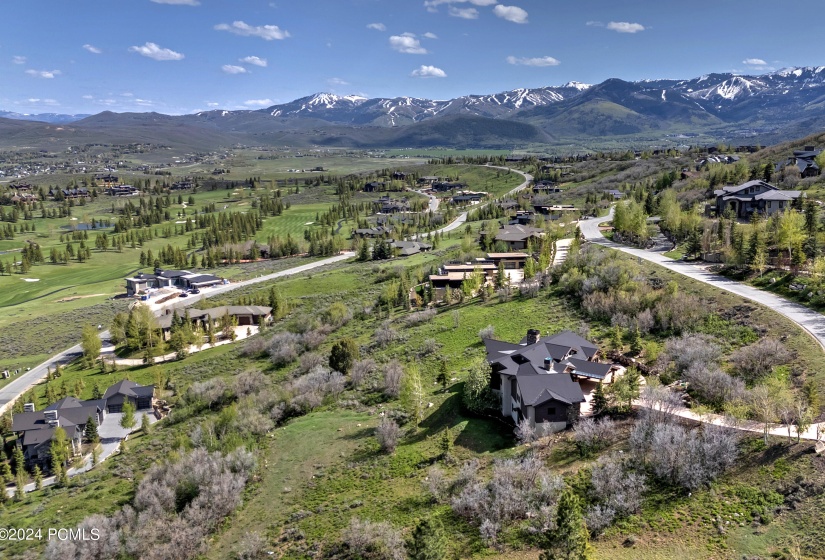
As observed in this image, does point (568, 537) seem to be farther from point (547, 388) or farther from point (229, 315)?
point (229, 315)

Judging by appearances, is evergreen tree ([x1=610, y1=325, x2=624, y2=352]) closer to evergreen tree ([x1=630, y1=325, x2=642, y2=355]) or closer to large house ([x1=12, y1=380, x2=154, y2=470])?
evergreen tree ([x1=630, y1=325, x2=642, y2=355])

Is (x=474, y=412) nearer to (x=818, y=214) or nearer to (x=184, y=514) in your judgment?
(x=184, y=514)

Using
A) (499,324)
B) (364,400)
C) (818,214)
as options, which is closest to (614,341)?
(499,324)

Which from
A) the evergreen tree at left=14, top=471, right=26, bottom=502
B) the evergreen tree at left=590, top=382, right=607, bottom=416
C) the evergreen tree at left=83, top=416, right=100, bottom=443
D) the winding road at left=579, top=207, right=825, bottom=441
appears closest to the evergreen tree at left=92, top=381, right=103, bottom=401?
the evergreen tree at left=83, top=416, right=100, bottom=443

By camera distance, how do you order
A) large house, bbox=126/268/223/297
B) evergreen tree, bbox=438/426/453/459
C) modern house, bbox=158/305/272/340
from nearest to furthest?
evergreen tree, bbox=438/426/453/459
modern house, bbox=158/305/272/340
large house, bbox=126/268/223/297

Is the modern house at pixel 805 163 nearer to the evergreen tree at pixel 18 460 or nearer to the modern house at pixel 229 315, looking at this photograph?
the modern house at pixel 229 315

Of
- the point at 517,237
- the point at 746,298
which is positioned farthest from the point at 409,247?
the point at 746,298

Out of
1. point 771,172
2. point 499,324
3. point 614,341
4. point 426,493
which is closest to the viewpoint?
point 426,493
